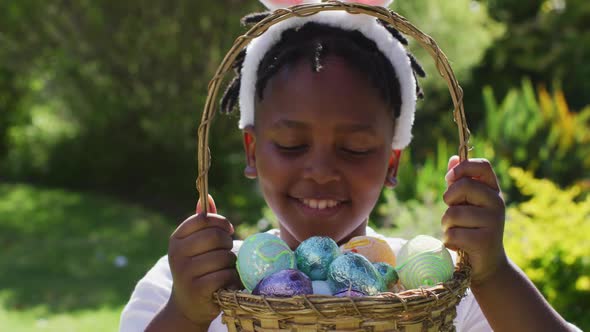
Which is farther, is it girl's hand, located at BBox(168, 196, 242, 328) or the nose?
the nose

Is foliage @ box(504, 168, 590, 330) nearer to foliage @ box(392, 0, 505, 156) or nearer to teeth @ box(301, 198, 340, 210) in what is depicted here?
teeth @ box(301, 198, 340, 210)

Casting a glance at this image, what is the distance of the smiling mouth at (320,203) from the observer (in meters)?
1.98

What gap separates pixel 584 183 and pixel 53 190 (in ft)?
22.1

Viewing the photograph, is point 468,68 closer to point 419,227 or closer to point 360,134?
point 419,227

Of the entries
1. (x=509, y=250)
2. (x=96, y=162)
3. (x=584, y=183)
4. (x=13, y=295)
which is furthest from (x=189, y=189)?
(x=509, y=250)

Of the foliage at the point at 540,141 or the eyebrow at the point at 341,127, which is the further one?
the foliage at the point at 540,141

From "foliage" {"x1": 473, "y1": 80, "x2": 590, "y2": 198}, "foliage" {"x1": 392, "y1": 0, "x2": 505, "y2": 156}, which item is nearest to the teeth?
"foliage" {"x1": 473, "y1": 80, "x2": 590, "y2": 198}

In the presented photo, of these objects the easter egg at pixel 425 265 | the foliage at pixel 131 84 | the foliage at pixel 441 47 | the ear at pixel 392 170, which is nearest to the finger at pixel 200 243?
the easter egg at pixel 425 265

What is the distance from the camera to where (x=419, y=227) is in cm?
419

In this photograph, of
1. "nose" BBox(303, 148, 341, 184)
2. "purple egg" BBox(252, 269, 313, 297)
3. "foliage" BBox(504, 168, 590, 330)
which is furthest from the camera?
"foliage" BBox(504, 168, 590, 330)

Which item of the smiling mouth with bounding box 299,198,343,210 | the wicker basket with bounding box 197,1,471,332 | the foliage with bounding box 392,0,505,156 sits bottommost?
the wicker basket with bounding box 197,1,471,332

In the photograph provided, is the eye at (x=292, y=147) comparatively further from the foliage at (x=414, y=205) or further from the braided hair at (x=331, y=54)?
the foliage at (x=414, y=205)

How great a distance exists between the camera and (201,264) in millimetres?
1637

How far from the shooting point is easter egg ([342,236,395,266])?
1960 millimetres
